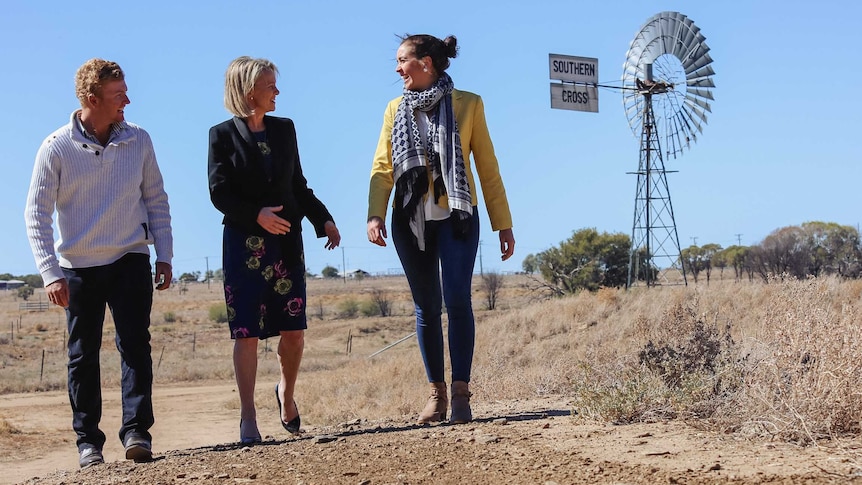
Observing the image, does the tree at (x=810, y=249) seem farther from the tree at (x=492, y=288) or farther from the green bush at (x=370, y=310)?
the green bush at (x=370, y=310)

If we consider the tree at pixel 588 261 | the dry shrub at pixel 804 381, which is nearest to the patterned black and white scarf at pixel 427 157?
the dry shrub at pixel 804 381

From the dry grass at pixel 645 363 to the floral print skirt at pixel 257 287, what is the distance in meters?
1.75

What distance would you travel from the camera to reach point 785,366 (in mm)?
4777

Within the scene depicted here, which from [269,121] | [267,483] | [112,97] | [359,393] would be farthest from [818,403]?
[359,393]

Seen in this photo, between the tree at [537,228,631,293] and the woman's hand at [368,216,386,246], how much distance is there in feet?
95.3

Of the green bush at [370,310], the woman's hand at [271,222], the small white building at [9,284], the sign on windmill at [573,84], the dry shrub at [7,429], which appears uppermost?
the sign on windmill at [573,84]

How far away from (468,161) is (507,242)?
1.78 ft

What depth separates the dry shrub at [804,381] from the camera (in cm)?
455

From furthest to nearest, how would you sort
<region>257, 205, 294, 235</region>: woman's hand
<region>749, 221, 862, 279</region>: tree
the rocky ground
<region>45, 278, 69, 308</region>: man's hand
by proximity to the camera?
<region>749, 221, 862, 279</region>: tree < <region>257, 205, 294, 235</region>: woman's hand < <region>45, 278, 69, 308</region>: man's hand < the rocky ground

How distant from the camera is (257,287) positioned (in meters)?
5.73

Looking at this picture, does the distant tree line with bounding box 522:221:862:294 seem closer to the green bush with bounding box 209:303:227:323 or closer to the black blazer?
the green bush with bounding box 209:303:227:323

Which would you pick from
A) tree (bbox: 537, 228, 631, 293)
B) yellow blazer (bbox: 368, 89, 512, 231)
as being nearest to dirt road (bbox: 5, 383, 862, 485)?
yellow blazer (bbox: 368, 89, 512, 231)

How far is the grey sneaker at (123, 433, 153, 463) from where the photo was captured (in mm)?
5410

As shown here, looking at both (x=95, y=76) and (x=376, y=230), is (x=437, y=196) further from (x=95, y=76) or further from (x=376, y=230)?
Answer: (x=95, y=76)
